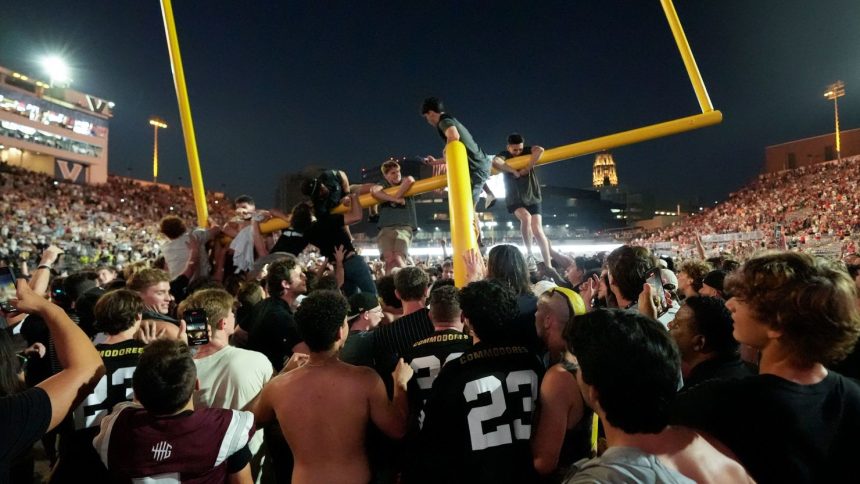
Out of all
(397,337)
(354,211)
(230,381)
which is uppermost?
(354,211)

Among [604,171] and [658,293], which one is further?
[604,171]

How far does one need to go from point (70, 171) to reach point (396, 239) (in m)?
54.9

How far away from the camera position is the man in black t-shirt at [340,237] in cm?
524


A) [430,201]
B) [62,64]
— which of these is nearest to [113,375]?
[430,201]

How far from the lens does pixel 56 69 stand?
50188mm

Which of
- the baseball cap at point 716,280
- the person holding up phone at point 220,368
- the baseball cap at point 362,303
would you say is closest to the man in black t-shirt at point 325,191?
the baseball cap at point 362,303

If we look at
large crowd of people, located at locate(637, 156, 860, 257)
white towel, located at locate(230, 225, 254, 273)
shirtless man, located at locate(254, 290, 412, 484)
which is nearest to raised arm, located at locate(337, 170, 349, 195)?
white towel, located at locate(230, 225, 254, 273)

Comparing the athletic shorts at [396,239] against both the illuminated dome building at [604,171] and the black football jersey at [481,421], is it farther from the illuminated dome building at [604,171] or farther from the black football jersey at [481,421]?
the illuminated dome building at [604,171]

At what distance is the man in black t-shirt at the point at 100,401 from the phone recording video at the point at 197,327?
0.94 feet

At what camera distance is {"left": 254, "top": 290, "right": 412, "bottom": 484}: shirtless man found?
2.24 metres

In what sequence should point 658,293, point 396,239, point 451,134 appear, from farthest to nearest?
point 396,239, point 451,134, point 658,293

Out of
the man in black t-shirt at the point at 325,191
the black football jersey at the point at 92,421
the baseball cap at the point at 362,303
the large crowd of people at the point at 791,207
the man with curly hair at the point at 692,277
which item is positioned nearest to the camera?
the black football jersey at the point at 92,421

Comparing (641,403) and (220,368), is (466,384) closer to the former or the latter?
(641,403)

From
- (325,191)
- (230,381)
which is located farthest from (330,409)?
(325,191)
